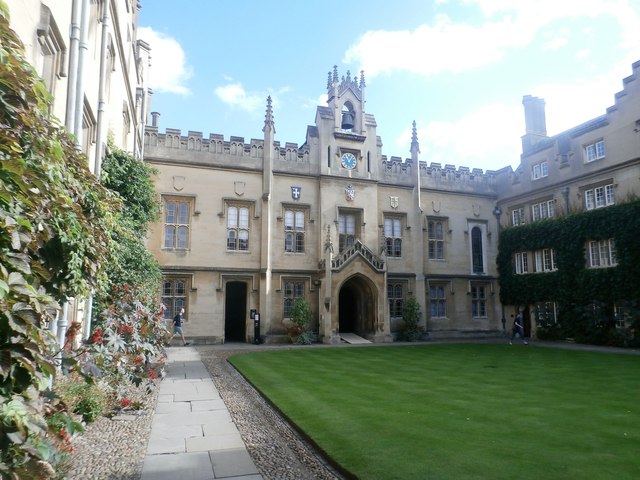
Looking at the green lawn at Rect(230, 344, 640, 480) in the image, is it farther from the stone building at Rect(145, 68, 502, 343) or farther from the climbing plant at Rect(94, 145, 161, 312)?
the stone building at Rect(145, 68, 502, 343)

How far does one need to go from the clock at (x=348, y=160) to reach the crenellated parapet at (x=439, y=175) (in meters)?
2.11

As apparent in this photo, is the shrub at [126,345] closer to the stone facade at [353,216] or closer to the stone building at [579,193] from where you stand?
the stone facade at [353,216]

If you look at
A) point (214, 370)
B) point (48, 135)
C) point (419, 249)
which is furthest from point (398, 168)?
point (48, 135)

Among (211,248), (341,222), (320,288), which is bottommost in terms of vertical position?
(320,288)

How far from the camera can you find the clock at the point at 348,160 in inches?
997

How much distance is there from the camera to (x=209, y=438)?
21.5 ft

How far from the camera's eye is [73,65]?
8.35 meters

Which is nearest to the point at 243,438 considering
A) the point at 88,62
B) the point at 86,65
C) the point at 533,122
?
the point at 86,65

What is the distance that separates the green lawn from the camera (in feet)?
17.3

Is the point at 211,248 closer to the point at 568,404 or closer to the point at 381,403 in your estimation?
the point at 381,403

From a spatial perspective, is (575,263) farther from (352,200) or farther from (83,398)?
(83,398)

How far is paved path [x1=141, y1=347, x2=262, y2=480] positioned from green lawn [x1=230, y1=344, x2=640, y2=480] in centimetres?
107

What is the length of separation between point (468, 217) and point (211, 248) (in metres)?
16.0

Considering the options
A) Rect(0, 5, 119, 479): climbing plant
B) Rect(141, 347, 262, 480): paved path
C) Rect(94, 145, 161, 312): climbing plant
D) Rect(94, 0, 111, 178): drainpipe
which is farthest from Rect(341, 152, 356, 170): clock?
Rect(0, 5, 119, 479): climbing plant
